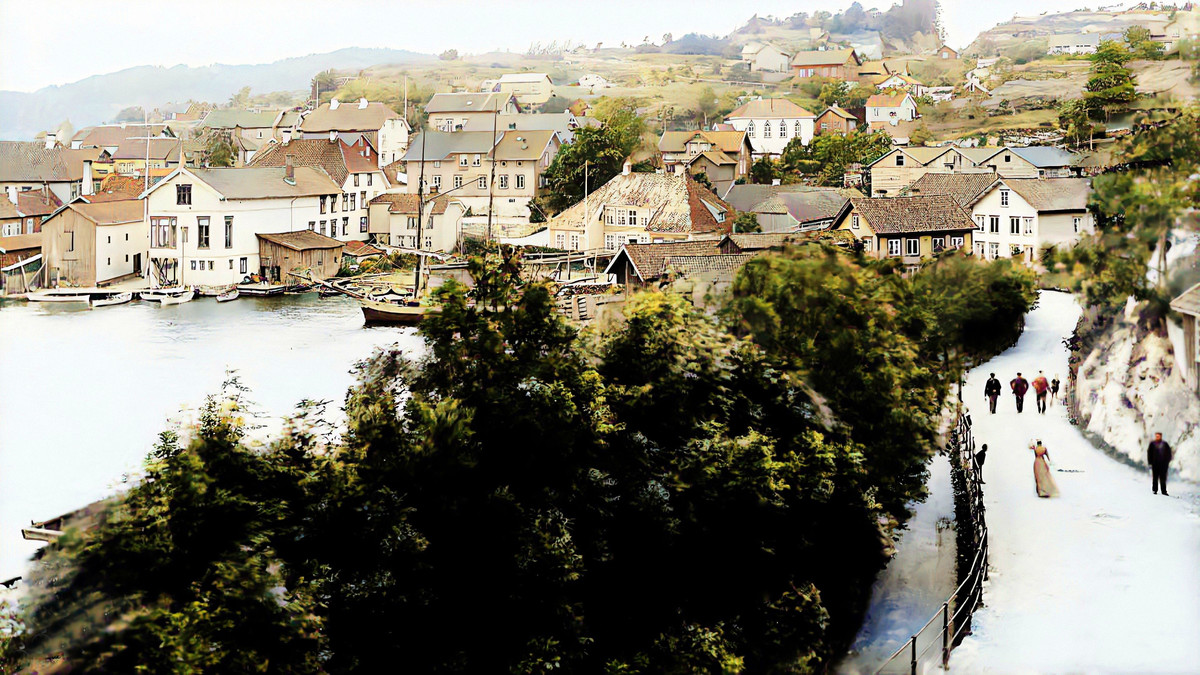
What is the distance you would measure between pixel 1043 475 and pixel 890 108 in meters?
3.30

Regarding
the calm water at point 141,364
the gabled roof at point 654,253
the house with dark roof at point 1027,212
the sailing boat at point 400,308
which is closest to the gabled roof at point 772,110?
the gabled roof at point 654,253

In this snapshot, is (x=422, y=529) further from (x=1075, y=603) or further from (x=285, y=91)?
(x=285, y=91)

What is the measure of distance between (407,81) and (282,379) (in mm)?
3074

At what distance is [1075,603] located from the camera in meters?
5.48

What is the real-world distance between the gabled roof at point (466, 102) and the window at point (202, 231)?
2239mm

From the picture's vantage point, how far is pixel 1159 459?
5988 mm

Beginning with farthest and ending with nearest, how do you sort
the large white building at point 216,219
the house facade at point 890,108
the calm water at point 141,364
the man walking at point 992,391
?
the house facade at point 890,108, the man walking at point 992,391, the large white building at point 216,219, the calm water at point 141,364

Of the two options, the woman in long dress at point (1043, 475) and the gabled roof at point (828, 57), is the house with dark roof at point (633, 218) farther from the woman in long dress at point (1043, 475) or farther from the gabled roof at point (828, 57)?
the woman in long dress at point (1043, 475)

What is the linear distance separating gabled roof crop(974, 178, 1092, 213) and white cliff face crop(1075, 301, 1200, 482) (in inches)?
30.1

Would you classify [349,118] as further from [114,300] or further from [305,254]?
[114,300]

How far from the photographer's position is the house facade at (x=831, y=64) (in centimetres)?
855

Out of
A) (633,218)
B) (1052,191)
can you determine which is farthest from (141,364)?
(1052,191)

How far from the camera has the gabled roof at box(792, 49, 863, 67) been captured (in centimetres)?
855

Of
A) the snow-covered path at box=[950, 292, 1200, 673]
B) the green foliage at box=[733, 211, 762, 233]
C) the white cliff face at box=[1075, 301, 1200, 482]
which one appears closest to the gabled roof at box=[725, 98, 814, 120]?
the green foliage at box=[733, 211, 762, 233]
